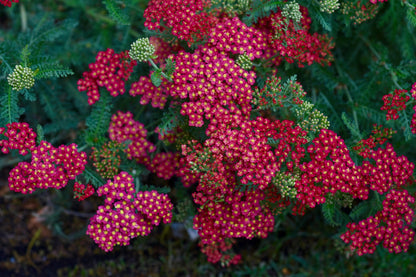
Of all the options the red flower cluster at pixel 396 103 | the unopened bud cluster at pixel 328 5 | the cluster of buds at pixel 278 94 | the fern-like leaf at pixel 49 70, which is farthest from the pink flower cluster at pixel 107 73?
the red flower cluster at pixel 396 103

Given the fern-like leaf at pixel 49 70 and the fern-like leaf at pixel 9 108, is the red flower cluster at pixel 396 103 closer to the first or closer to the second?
the fern-like leaf at pixel 49 70

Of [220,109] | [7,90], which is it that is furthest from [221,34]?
[7,90]

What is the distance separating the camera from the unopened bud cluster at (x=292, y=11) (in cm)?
297

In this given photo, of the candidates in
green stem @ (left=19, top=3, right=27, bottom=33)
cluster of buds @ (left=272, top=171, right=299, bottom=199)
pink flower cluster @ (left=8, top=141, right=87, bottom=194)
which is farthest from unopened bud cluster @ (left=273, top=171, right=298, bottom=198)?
green stem @ (left=19, top=3, right=27, bottom=33)

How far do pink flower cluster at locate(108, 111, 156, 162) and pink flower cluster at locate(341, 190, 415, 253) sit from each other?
164cm

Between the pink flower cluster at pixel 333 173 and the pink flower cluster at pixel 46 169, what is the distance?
1494 millimetres

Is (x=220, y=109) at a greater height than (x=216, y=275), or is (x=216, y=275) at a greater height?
(x=220, y=109)

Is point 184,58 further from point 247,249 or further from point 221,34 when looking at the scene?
point 247,249

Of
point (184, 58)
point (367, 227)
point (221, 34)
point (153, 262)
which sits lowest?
point (153, 262)

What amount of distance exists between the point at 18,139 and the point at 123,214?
2.74 feet

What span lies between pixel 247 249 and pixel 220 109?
6.45 feet

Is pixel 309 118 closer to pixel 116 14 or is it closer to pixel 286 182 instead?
pixel 286 182

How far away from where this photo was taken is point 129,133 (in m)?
3.41

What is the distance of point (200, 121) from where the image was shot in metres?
2.85
